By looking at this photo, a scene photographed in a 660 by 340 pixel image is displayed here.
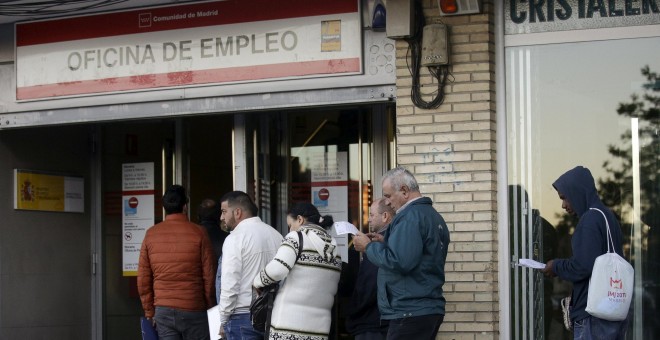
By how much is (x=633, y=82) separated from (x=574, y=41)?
537 mm

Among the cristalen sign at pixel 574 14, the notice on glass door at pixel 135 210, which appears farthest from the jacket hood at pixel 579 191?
the notice on glass door at pixel 135 210

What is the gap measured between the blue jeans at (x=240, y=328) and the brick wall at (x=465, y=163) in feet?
4.60

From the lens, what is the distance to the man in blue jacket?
6.87 meters

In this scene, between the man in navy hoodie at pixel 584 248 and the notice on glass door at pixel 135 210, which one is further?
the notice on glass door at pixel 135 210

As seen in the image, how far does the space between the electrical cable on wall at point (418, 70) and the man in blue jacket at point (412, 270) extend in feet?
5.72

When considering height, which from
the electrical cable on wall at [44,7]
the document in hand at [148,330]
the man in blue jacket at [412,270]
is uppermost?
the electrical cable on wall at [44,7]

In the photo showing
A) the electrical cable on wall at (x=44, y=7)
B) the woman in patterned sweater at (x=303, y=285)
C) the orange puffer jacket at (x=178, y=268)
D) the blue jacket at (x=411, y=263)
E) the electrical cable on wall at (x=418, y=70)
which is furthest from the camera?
the electrical cable on wall at (x=44, y=7)

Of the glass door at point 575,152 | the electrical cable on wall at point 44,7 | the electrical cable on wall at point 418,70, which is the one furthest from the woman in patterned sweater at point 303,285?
the electrical cable on wall at point 44,7

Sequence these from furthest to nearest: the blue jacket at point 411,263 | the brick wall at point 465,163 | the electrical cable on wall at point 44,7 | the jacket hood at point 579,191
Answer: the electrical cable on wall at point 44,7, the brick wall at point 465,163, the jacket hood at point 579,191, the blue jacket at point 411,263

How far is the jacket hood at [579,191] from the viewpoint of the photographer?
23.4 feet

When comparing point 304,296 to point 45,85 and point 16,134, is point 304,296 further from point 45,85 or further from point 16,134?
point 16,134

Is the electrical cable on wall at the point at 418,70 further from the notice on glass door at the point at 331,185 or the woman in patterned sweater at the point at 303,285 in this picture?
the notice on glass door at the point at 331,185

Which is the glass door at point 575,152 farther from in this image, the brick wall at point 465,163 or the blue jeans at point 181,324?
the blue jeans at point 181,324

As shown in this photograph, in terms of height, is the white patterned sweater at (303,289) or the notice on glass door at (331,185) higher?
the notice on glass door at (331,185)
